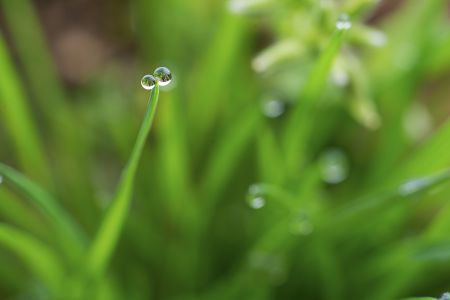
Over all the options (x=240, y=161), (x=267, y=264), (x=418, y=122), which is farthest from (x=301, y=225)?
(x=418, y=122)

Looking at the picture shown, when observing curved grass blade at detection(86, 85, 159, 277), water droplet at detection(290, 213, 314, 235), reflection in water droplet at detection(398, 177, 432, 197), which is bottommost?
curved grass blade at detection(86, 85, 159, 277)

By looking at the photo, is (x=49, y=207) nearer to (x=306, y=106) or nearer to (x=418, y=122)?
(x=306, y=106)

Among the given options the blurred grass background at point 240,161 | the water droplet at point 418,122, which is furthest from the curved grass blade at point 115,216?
the water droplet at point 418,122

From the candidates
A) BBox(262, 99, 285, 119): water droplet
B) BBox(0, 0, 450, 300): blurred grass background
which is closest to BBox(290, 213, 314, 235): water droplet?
BBox(0, 0, 450, 300): blurred grass background

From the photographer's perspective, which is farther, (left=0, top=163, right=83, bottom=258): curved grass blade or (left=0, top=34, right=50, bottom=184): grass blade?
(left=0, top=34, right=50, bottom=184): grass blade

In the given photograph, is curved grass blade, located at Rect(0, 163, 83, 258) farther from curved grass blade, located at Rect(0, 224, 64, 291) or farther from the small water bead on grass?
the small water bead on grass

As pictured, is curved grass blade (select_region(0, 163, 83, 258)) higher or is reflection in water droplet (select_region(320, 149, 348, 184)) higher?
reflection in water droplet (select_region(320, 149, 348, 184))
